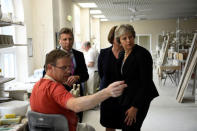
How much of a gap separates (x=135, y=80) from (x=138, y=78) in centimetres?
3

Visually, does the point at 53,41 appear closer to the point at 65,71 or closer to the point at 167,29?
the point at 65,71

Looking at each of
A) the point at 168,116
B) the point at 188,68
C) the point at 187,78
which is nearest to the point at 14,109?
the point at 168,116

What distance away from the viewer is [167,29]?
1666 centimetres

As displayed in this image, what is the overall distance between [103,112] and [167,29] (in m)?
15.2

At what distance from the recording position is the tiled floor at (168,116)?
12.8 feet

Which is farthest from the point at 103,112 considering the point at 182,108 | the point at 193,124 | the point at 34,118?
the point at 182,108

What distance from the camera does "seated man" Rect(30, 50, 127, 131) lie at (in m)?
1.34

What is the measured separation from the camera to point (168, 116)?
449cm

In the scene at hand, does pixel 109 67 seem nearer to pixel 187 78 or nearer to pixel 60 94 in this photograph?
pixel 60 94

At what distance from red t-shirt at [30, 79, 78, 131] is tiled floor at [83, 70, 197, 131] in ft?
8.04

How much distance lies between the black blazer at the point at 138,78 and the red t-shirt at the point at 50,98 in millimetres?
670

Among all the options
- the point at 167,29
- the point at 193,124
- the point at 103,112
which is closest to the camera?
the point at 103,112

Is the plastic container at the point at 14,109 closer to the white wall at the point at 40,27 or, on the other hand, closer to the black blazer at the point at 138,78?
the black blazer at the point at 138,78

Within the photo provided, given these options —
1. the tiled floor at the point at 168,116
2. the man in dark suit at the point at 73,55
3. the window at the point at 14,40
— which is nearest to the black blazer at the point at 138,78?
the man in dark suit at the point at 73,55
